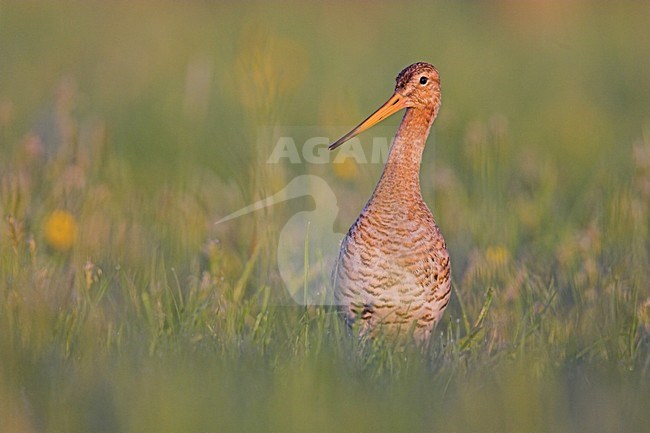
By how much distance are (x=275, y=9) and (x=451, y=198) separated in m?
6.01

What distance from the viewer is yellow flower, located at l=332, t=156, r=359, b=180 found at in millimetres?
6656

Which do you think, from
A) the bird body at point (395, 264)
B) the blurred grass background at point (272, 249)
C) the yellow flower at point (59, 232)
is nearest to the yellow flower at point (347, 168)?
the blurred grass background at point (272, 249)

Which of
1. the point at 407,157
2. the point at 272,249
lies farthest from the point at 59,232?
the point at 407,157

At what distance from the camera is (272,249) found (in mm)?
5281

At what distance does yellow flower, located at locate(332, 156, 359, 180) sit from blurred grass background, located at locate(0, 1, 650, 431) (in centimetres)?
1

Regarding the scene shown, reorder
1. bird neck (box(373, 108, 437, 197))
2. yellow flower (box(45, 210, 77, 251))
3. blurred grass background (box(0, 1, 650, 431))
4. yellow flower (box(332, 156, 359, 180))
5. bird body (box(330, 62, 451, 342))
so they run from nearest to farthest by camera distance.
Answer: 1. blurred grass background (box(0, 1, 650, 431))
2. bird body (box(330, 62, 451, 342))
3. bird neck (box(373, 108, 437, 197))
4. yellow flower (box(45, 210, 77, 251))
5. yellow flower (box(332, 156, 359, 180))

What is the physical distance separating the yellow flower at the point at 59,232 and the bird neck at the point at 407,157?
167 cm

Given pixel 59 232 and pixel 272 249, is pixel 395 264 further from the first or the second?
pixel 59 232

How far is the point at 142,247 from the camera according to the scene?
577 cm

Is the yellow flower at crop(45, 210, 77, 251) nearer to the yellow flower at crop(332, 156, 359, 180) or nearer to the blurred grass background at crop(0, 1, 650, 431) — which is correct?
the blurred grass background at crop(0, 1, 650, 431)

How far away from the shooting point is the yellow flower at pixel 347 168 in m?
6.66

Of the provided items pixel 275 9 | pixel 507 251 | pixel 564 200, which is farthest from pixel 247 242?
pixel 275 9

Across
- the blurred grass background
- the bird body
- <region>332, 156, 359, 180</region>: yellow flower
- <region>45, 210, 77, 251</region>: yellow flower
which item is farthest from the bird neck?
<region>332, 156, 359, 180</region>: yellow flower

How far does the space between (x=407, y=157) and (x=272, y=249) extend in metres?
0.91
